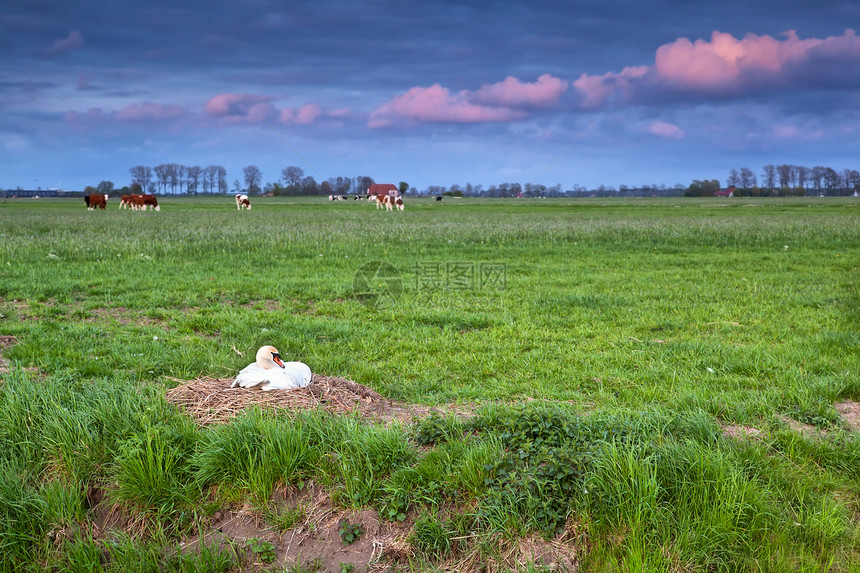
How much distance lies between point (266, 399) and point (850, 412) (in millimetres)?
5842

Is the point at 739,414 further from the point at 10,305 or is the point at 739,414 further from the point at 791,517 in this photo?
the point at 10,305

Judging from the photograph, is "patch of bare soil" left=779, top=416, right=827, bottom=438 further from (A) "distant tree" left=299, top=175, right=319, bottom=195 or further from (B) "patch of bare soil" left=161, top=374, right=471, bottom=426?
(A) "distant tree" left=299, top=175, right=319, bottom=195

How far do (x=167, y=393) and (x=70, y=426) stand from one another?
96 centimetres

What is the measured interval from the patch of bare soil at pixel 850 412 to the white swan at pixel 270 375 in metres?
5.37

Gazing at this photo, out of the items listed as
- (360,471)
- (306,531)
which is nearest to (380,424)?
(360,471)

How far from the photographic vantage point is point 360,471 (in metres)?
4.67

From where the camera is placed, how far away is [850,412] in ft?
19.6

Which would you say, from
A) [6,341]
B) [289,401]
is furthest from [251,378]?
[6,341]

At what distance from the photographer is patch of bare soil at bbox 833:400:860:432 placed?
564cm

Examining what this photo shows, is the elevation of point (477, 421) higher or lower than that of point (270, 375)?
lower

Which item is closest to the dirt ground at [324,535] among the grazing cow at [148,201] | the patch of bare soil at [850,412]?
the patch of bare soil at [850,412]

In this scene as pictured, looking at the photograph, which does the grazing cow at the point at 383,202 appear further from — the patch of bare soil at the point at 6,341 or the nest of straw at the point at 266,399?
the nest of straw at the point at 266,399

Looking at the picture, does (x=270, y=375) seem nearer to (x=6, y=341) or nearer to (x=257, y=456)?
(x=257, y=456)

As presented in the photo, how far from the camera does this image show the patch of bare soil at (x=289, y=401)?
5.56m
